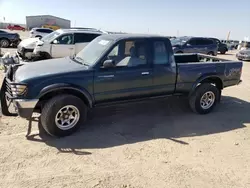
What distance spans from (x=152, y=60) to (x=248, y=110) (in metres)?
3.21

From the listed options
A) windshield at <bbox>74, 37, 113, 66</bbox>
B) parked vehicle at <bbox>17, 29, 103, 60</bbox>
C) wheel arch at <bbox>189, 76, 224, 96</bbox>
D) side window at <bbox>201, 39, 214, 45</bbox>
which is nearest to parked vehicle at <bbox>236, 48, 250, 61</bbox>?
side window at <bbox>201, 39, 214, 45</bbox>

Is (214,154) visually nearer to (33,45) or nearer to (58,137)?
(58,137)

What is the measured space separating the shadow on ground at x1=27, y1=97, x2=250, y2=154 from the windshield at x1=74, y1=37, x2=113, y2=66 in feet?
4.20

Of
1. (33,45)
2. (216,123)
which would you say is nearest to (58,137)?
(216,123)

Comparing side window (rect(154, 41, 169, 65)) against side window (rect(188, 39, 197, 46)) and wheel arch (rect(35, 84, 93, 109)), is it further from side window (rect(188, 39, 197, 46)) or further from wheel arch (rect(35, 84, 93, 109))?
side window (rect(188, 39, 197, 46))

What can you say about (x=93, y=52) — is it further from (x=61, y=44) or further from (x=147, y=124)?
(x=61, y=44)

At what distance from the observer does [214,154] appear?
3.96 metres

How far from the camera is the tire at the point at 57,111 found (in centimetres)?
407

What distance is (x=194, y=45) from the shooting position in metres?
16.8

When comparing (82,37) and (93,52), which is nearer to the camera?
(93,52)

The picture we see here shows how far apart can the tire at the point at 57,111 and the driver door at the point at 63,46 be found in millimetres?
7529

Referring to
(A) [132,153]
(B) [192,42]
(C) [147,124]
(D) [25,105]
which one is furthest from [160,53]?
(B) [192,42]

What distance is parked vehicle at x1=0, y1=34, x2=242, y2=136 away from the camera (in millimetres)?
4023

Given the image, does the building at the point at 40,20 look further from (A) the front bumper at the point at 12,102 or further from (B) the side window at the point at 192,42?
(A) the front bumper at the point at 12,102
